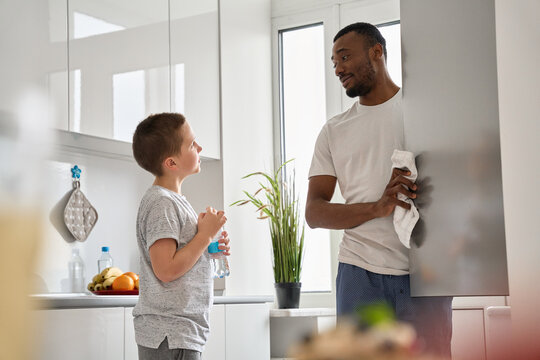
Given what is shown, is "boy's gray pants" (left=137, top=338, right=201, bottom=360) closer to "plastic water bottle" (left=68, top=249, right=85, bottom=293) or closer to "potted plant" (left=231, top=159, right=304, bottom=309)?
"plastic water bottle" (left=68, top=249, right=85, bottom=293)

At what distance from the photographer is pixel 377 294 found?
4.99 ft

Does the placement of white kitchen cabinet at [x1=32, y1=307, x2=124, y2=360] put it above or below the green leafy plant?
below

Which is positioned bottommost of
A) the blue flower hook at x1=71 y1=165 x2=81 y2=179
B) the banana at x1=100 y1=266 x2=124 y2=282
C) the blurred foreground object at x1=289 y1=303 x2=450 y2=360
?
the banana at x1=100 y1=266 x2=124 y2=282

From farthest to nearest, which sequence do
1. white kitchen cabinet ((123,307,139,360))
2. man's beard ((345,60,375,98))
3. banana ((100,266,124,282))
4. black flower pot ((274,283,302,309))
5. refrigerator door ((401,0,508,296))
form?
black flower pot ((274,283,302,309))
banana ((100,266,124,282))
white kitchen cabinet ((123,307,139,360))
man's beard ((345,60,375,98))
refrigerator door ((401,0,508,296))

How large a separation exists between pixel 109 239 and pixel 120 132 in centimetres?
58

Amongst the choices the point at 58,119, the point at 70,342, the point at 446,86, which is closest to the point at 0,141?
the point at 58,119

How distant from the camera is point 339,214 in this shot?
1566 mm

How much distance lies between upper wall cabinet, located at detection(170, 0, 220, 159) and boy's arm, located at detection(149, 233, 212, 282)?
1928 mm

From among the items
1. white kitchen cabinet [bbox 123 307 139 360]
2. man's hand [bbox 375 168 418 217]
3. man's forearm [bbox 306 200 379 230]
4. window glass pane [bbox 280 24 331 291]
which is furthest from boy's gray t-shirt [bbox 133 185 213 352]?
window glass pane [bbox 280 24 331 291]

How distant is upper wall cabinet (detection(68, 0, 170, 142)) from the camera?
9.26 ft

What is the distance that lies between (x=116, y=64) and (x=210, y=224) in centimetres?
167

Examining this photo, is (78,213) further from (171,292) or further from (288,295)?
(171,292)

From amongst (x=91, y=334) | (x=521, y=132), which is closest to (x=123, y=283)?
(x=91, y=334)

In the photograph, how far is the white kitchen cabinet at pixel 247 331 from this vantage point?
321 centimetres
